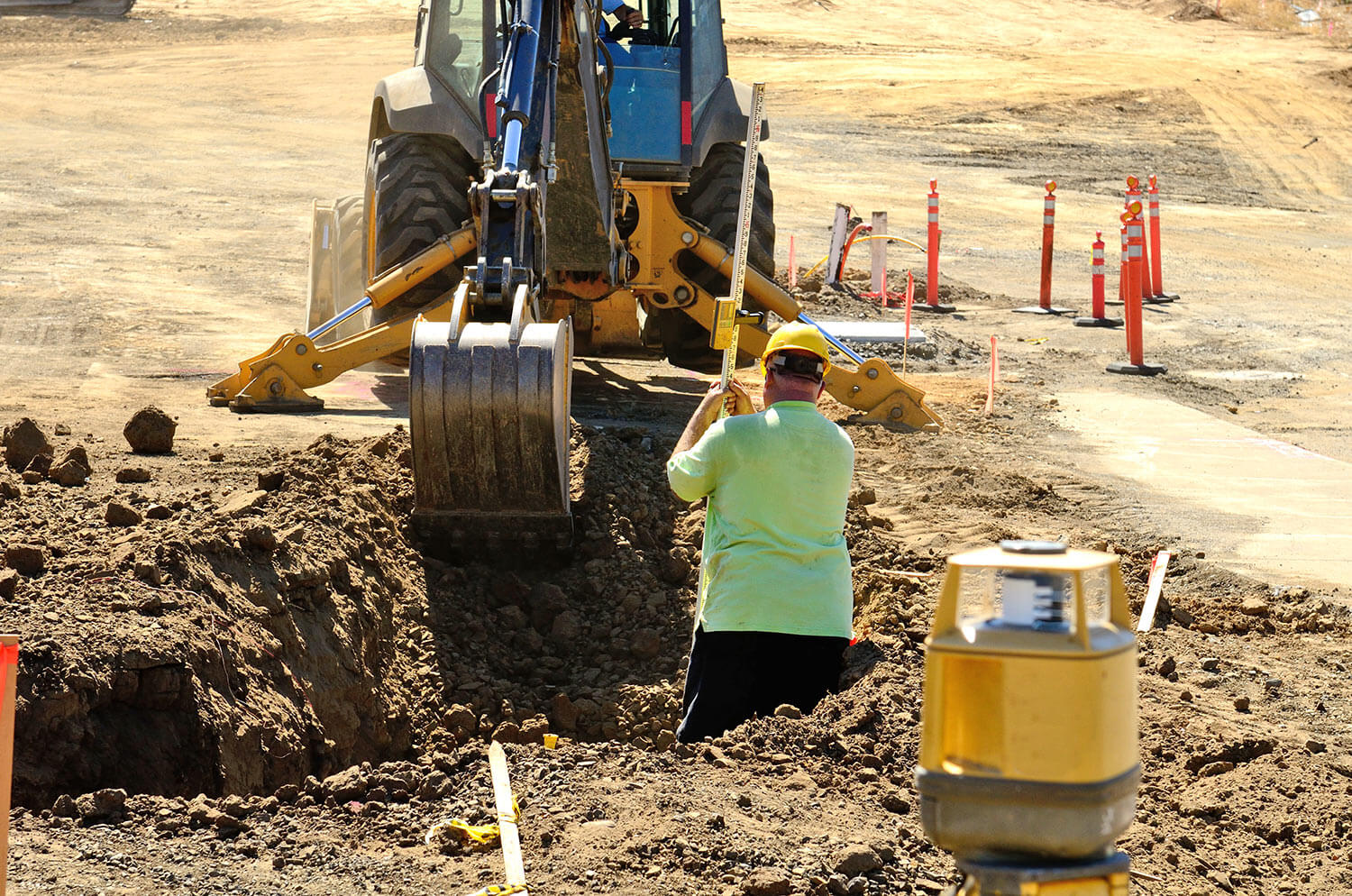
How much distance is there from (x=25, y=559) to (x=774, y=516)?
2.78 metres

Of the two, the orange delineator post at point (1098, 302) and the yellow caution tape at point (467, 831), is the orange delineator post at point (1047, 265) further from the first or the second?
the yellow caution tape at point (467, 831)

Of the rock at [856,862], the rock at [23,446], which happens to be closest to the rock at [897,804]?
the rock at [856,862]

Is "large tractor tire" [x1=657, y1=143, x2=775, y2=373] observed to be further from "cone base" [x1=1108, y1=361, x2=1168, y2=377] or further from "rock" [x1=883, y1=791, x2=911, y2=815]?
"rock" [x1=883, y1=791, x2=911, y2=815]

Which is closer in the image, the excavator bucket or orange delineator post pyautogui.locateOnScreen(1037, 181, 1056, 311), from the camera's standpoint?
the excavator bucket

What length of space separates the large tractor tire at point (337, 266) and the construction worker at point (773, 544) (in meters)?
7.03

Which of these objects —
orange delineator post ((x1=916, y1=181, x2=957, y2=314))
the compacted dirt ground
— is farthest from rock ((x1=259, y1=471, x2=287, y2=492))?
orange delineator post ((x1=916, y1=181, x2=957, y2=314))

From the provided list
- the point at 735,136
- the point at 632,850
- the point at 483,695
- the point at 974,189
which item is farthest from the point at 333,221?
the point at 974,189

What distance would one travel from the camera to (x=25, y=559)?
559cm

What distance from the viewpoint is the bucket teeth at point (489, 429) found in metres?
6.39

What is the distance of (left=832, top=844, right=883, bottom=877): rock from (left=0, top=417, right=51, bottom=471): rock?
201 inches

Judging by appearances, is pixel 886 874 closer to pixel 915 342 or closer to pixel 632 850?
pixel 632 850

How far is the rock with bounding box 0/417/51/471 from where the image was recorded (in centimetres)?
748

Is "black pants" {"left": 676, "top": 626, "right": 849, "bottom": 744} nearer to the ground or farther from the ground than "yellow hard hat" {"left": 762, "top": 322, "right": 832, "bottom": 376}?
nearer to the ground

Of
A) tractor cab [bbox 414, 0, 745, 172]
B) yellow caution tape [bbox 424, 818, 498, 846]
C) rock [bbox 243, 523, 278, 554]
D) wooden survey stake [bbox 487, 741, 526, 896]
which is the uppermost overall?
tractor cab [bbox 414, 0, 745, 172]
